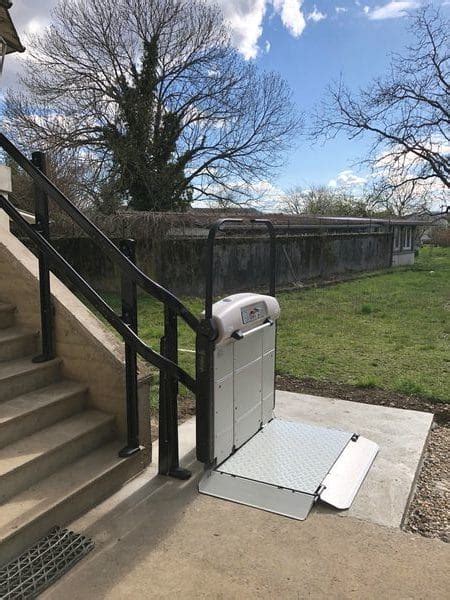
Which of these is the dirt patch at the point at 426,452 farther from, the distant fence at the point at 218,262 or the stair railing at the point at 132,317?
the distant fence at the point at 218,262

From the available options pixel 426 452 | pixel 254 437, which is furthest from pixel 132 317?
pixel 426 452

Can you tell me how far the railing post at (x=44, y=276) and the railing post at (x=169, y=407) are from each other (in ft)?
2.64

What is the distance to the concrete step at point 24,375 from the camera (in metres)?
2.76

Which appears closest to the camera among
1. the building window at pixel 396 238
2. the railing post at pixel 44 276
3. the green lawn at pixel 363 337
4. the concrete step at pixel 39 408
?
the concrete step at pixel 39 408

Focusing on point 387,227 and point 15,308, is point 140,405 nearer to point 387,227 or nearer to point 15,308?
point 15,308

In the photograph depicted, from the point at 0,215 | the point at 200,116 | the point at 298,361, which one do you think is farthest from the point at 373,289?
the point at 0,215

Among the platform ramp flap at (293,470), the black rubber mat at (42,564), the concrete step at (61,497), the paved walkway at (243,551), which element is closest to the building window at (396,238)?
the platform ramp flap at (293,470)

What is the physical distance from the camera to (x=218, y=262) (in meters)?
11.7

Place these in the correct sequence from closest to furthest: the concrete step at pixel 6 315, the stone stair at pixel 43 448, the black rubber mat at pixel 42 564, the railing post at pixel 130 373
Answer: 1. the black rubber mat at pixel 42 564
2. the stone stair at pixel 43 448
3. the railing post at pixel 130 373
4. the concrete step at pixel 6 315

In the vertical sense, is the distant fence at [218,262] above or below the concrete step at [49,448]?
above

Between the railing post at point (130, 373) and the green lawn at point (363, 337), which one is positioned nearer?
the railing post at point (130, 373)

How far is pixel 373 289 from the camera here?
12.8m

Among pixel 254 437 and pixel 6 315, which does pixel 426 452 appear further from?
pixel 6 315

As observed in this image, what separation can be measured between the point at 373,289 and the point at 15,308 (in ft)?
36.0
